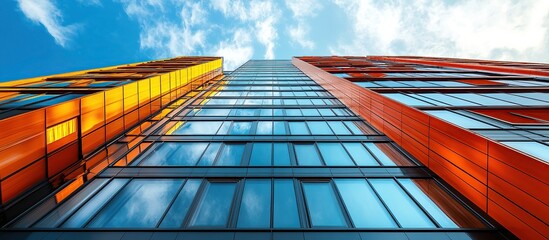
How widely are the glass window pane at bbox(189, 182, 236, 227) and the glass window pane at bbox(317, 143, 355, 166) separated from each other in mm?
4826

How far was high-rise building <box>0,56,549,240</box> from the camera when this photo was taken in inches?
315

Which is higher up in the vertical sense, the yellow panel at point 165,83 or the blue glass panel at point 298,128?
the yellow panel at point 165,83

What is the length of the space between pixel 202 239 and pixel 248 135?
8169 millimetres

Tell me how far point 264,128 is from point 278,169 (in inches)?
215

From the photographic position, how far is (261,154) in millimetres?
13344

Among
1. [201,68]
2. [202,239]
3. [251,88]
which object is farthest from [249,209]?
[201,68]

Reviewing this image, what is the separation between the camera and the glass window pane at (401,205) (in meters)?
8.54

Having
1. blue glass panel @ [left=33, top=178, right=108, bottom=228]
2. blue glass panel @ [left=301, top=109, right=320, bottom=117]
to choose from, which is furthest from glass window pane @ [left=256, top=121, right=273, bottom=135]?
blue glass panel @ [left=33, top=178, right=108, bottom=228]

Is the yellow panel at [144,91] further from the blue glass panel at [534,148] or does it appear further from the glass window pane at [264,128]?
the blue glass panel at [534,148]

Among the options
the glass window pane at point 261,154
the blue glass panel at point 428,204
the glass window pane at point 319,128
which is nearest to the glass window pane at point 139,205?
the glass window pane at point 261,154

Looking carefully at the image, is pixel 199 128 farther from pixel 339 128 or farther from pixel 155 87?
pixel 339 128

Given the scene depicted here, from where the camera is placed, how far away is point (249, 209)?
9.07m

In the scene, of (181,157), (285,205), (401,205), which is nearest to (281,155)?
(285,205)

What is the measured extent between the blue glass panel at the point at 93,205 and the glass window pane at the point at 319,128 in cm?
1050
